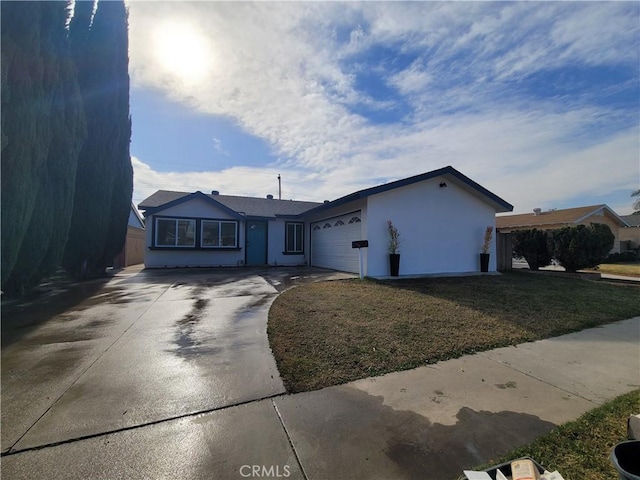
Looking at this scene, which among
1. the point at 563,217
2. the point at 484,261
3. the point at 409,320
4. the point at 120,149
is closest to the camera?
the point at 409,320

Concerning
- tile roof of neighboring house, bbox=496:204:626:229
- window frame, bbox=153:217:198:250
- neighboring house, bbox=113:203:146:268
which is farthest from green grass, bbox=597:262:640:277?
neighboring house, bbox=113:203:146:268

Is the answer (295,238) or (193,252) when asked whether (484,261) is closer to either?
(295,238)

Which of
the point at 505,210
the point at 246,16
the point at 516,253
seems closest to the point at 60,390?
the point at 246,16

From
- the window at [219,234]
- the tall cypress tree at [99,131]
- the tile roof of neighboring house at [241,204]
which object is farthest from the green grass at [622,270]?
the tall cypress tree at [99,131]

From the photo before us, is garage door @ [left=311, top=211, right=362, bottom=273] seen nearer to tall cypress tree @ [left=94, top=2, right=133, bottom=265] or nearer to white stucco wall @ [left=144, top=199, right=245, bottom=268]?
white stucco wall @ [left=144, top=199, right=245, bottom=268]

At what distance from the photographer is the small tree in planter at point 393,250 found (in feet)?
32.4

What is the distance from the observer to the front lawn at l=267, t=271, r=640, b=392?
3.56 metres

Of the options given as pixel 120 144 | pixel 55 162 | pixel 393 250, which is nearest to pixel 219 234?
pixel 120 144

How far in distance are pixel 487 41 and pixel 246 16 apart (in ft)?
18.1

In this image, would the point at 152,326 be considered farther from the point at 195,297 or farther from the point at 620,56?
the point at 620,56

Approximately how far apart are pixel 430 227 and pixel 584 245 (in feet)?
19.2

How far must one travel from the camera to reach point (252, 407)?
8.57 feet

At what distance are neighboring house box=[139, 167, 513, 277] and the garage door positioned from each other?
41 millimetres

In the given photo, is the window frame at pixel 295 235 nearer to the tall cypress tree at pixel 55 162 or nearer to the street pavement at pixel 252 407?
the tall cypress tree at pixel 55 162
